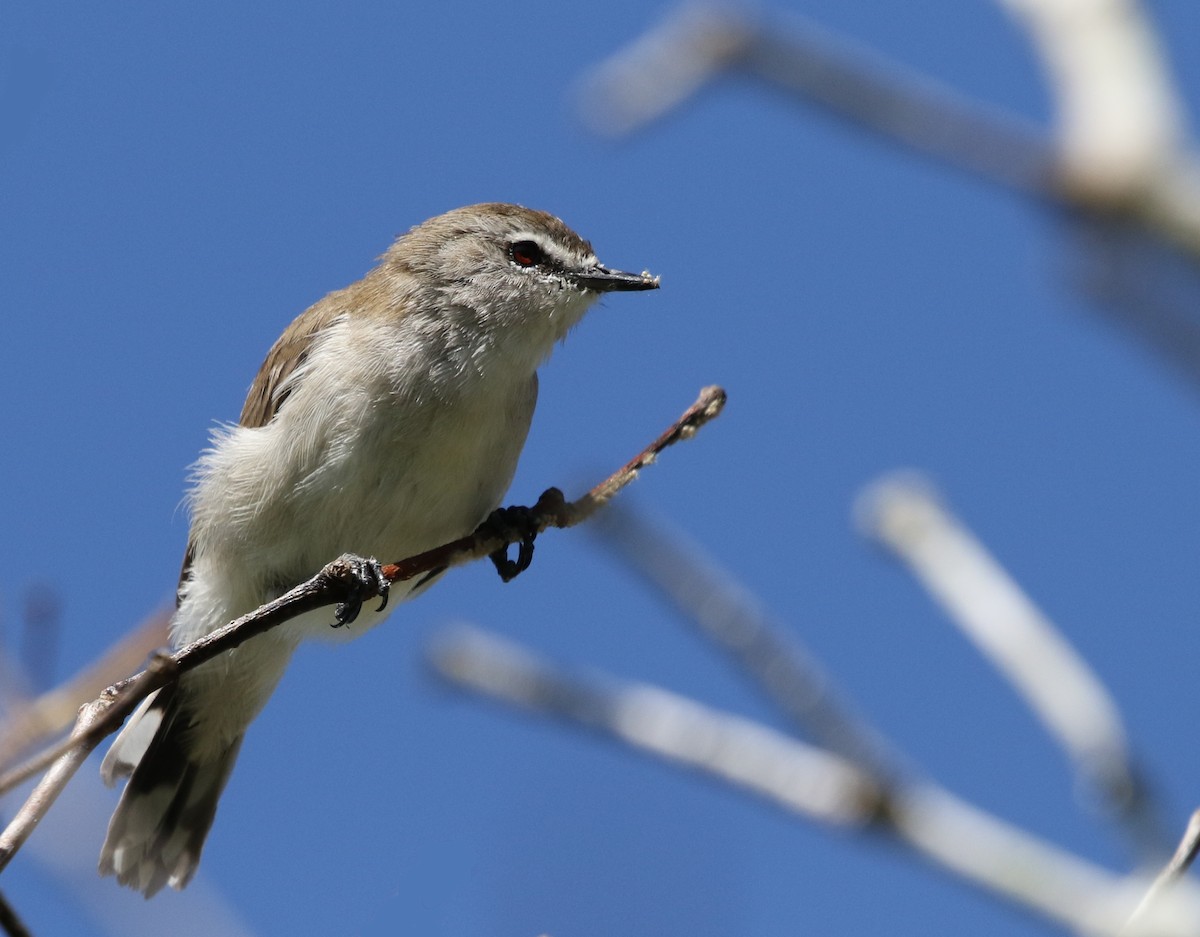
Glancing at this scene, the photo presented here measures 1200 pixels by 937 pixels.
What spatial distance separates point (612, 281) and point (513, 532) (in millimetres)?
1494

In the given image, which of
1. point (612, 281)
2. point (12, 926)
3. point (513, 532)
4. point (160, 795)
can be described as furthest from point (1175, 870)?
point (160, 795)

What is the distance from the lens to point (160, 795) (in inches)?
215

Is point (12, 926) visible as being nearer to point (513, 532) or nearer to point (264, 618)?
point (264, 618)

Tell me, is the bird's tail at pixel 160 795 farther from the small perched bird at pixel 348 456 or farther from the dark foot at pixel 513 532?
the dark foot at pixel 513 532

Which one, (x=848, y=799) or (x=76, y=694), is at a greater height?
(x=848, y=799)

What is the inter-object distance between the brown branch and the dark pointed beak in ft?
4.70

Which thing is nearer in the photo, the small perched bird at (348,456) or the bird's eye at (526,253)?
the small perched bird at (348,456)

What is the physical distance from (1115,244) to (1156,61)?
80cm

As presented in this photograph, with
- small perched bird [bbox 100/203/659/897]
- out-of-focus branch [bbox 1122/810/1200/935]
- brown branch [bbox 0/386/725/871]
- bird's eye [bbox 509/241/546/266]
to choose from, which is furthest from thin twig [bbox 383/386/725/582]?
bird's eye [bbox 509/241/546/266]

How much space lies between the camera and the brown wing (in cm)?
524

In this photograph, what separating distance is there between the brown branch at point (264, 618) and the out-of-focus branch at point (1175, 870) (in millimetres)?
1531

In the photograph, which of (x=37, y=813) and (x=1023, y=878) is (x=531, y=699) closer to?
(x=1023, y=878)

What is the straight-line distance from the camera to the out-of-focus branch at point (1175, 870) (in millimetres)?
2047

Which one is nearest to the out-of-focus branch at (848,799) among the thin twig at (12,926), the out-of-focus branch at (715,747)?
the out-of-focus branch at (715,747)
